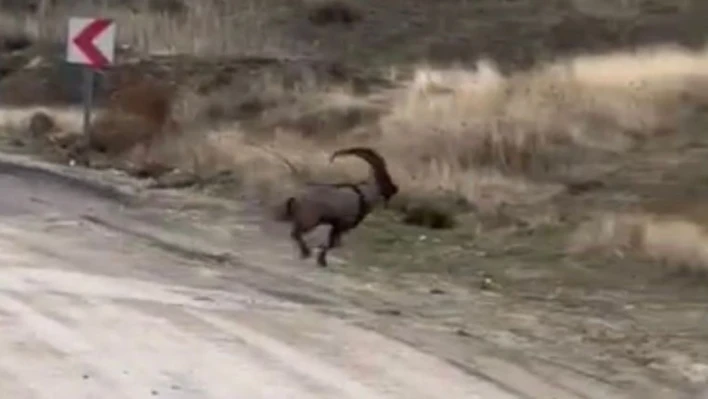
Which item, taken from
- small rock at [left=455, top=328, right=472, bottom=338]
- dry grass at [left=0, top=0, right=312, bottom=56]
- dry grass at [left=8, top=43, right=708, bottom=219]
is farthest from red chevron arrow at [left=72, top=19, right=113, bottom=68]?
dry grass at [left=0, top=0, right=312, bottom=56]

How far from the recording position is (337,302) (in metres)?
12.4

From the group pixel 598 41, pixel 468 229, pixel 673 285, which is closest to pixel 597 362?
pixel 673 285

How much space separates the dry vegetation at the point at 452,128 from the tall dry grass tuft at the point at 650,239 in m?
0.02

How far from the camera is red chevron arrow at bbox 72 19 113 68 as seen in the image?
22.3 meters

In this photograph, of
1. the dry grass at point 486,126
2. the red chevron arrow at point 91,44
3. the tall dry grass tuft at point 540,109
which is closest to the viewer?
the dry grass at point 486,126

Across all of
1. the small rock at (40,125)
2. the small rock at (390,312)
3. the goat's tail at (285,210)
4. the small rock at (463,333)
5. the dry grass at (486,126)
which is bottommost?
the small rock at (40,125)

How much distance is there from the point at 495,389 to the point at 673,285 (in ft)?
15.6

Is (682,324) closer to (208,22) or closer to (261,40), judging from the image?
(261,40)

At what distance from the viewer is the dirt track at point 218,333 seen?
9.39m

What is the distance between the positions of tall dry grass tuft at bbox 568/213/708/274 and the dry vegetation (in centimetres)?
2

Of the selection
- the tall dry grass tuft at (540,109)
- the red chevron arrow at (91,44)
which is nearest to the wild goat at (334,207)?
the tall dry grass tuft at (540,109)

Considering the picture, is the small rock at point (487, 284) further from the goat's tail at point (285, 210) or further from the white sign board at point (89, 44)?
the white sign board at point (89, 44)

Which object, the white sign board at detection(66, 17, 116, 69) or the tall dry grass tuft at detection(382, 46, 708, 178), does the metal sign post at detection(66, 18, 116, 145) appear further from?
the tall dry grass tuft at detection(382, 46, 708, 178)

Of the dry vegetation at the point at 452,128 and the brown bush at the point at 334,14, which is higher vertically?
the brown bush at the point at 334,14
